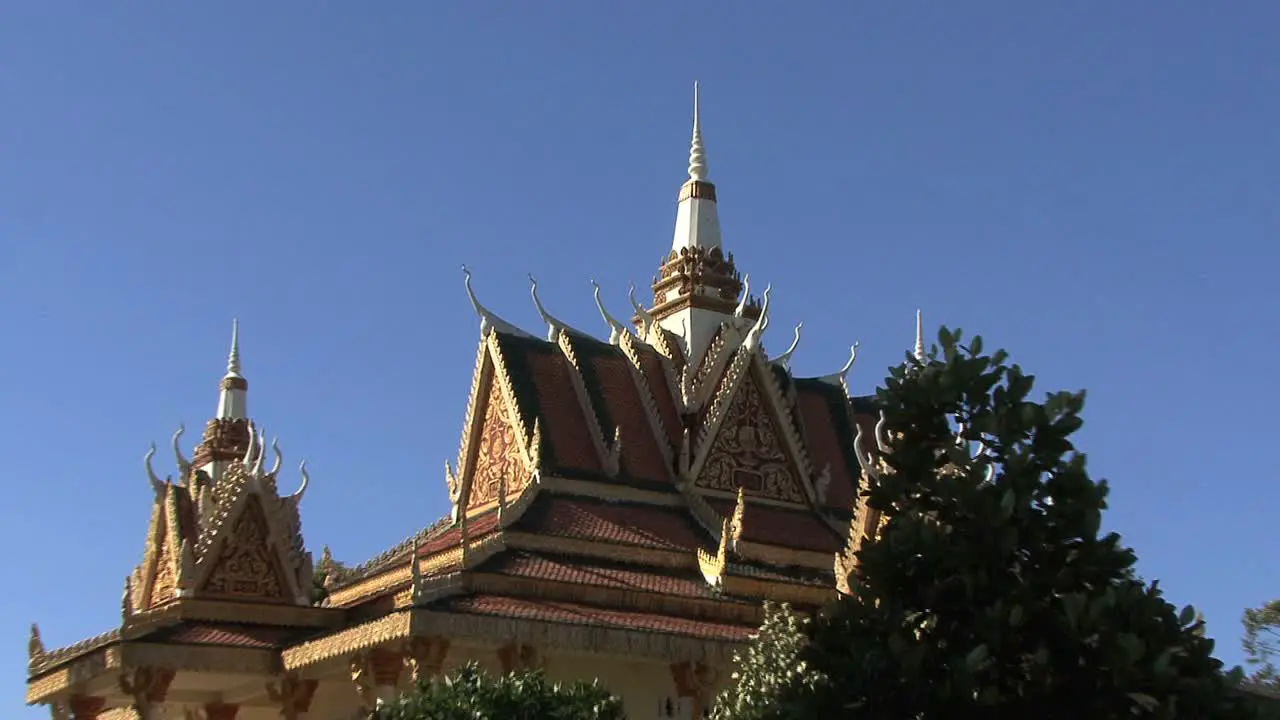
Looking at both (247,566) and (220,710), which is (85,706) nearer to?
(220,710)

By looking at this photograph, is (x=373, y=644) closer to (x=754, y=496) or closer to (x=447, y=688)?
(x=447, y=688)

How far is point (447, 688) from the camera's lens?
1289cm

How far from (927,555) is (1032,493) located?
2.21 feet

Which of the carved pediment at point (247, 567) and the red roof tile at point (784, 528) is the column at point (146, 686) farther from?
the red roof tile at point (784, 528)

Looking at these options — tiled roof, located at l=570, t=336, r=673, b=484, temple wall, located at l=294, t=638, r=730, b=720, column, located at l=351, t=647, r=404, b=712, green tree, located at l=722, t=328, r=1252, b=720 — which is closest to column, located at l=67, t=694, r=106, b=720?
temple wall, located at l=294, t=638, r=730, b=720

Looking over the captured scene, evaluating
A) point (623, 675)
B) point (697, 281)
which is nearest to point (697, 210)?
point (697, 281)

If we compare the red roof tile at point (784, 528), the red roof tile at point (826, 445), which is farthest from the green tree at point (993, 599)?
the red roof tile at point (826, 445)

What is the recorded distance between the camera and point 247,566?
67.5 ft

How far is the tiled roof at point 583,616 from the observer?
1806cm

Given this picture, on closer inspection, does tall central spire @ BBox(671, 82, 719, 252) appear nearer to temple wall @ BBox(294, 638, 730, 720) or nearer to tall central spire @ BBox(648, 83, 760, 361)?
tall central spire @ BBox(648, 83, 760, 361)

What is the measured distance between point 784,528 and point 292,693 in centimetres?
650

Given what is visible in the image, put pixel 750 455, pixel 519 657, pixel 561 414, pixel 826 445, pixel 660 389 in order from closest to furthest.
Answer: pixel 519 657
pixel 561 414
pixel 750 455
pixel 660 389
pixel 826 445

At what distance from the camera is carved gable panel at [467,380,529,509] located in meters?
23.3

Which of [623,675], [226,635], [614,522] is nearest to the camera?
[623,675]
